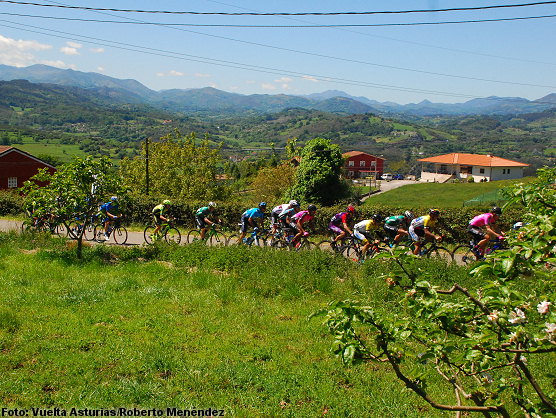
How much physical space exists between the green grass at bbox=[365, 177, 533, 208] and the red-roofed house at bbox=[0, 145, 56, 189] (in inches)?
1461

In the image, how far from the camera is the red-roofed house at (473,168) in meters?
102

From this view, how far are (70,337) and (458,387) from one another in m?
5.87

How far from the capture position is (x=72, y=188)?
42.6ft

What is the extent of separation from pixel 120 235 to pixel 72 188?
5.65 meters

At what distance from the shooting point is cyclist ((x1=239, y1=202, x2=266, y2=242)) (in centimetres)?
1545

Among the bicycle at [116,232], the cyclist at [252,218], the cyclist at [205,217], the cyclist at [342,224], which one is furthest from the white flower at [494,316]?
the bicycle at [116,232]

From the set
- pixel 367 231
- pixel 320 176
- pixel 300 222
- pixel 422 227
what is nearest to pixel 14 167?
pixel 320 176

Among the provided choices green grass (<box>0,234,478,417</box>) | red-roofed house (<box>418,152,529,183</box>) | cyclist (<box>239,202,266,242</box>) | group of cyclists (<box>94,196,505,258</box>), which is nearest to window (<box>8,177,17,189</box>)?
group of cyclists (<box>94,196,505,258</box>)

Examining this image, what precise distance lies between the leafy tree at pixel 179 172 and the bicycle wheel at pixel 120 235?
1565cm

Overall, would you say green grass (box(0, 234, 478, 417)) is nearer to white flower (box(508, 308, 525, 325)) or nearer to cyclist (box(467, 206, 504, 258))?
white flower (box(508, 308, 525, 325))

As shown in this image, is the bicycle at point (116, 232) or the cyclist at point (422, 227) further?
the bicycle at point (116, 232)

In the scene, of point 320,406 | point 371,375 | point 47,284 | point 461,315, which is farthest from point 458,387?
point 47,284

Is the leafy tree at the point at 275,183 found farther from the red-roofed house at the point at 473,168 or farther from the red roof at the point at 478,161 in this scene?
the red roof at the point at 478,161

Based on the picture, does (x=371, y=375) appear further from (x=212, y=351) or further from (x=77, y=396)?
(x=77, y=396)
